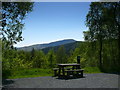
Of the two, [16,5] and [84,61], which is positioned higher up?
[16,5]

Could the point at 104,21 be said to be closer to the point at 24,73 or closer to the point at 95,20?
the point at 95,20

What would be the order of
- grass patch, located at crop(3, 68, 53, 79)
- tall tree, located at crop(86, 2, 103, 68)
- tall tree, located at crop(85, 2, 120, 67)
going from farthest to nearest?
tall tree, located at crop(86, 2, 103, 68), tall tree, located at crop(85, 2, 120, 67), grass patch, located at crop(3, 68, 53, 79)

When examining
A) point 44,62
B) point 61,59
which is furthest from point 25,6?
point 61,59

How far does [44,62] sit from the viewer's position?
6500 centimetres

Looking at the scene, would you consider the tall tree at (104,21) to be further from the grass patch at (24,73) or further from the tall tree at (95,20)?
the grass patch at (24,73)

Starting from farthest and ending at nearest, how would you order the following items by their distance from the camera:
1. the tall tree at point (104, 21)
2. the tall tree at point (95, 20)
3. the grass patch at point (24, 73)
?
the tall tree at point (95, 20), the tall tree at point (104, 21), the grass patch at point (24, 73)

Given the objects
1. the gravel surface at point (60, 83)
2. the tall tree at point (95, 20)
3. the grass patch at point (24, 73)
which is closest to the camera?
the gravel surface at point (60, 83)

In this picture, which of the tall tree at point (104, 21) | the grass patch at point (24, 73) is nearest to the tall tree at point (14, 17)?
the grass patch at point (24, 73)

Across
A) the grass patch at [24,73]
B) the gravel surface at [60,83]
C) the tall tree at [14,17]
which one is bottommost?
the gravel surface at [60,83]

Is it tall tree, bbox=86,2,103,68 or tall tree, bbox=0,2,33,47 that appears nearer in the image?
tall tree, bbox=0,2,33,47

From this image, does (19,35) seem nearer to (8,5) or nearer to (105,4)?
(8,5)

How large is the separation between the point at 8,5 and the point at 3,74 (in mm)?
5308

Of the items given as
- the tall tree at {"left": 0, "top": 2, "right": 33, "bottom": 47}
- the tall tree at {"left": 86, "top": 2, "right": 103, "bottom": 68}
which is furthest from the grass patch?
the tall tree at {"left": 86, "top": 2, "right": 103, "bottom": 68}

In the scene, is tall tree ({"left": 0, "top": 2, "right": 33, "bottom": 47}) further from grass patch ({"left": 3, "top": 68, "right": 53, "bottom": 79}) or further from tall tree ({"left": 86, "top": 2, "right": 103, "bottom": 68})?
tall tree ({"left": 86, "top": 2, "right": 103, "bottom": 68})
